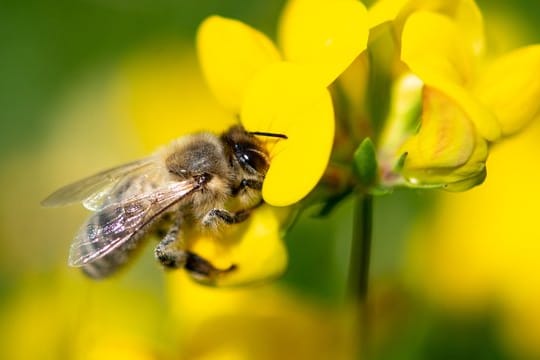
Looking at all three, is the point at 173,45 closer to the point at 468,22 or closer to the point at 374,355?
the point at 374,355

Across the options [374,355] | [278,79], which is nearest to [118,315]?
[374,355]

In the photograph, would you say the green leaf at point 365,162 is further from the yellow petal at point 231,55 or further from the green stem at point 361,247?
the yellow petal at point 231,55

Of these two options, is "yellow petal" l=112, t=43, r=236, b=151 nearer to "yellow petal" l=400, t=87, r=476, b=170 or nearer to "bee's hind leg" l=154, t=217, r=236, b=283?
"bee's hind leg" l=154, t=217, r=236, b=283

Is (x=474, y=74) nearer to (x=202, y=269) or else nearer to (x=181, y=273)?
(x=202, y=269)

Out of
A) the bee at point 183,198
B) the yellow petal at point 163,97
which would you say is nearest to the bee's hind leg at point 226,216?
the bee at point 183,198

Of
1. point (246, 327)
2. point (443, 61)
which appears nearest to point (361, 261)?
point (443, 61)

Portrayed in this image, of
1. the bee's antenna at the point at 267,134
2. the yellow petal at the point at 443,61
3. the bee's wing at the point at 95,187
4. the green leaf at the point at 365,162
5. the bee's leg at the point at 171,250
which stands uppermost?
the yellow petal at the point at 443,61
